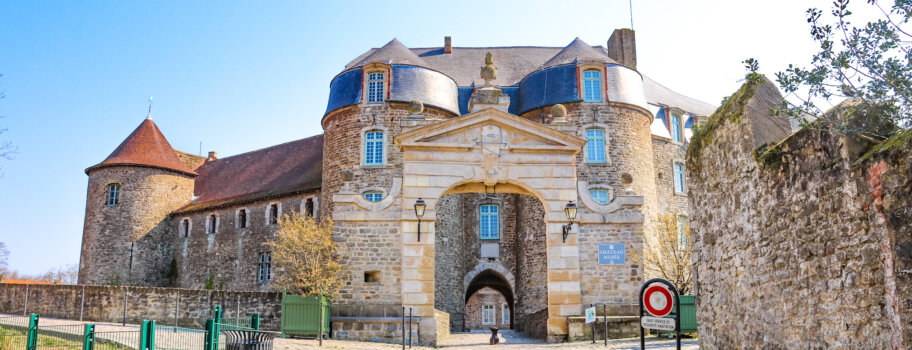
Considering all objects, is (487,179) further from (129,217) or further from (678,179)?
(129,217)

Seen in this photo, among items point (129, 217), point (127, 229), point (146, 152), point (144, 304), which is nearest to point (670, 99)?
point (144, 304)

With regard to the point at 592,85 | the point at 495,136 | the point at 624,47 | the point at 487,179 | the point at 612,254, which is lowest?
the point at 612,254

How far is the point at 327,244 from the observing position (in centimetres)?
1839

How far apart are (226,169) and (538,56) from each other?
17.1 m

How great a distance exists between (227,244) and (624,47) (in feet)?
62.2

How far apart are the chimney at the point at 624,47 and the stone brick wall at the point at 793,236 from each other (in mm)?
21501

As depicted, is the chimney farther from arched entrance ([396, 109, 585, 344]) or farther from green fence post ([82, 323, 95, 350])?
green fence post ([82, 323, 95, 350])

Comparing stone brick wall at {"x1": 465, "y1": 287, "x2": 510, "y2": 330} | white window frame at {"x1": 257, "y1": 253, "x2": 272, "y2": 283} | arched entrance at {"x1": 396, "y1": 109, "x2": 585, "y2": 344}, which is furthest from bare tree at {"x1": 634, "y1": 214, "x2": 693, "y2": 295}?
stone brick wall at {"x1": 465, "y1": 287, "x2": 510, "y2": 330}

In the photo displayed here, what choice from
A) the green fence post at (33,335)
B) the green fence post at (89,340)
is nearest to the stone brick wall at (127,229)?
the green fence post at (33,335)

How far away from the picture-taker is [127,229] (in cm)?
3606

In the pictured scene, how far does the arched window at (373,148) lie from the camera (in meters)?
26.2

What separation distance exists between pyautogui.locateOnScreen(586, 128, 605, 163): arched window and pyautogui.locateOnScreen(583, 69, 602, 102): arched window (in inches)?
43.5

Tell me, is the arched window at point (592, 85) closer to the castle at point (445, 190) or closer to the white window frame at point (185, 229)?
the castle at point (445, 190)

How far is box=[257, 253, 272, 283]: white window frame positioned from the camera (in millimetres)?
32969
